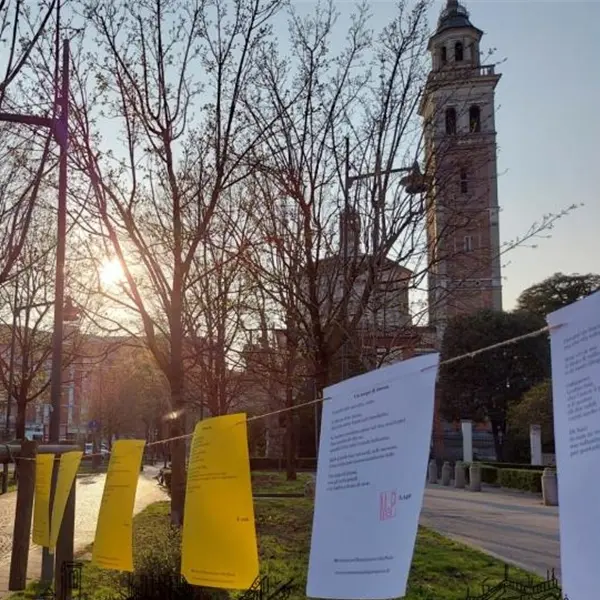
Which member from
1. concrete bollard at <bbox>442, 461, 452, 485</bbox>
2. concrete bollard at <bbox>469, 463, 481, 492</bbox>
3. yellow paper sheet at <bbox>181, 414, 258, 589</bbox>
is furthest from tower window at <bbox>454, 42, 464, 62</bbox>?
concrete bollard at <bbox>442, 461, 452, 485</bbox>

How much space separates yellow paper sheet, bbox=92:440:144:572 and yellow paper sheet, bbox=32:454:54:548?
94.1 inches

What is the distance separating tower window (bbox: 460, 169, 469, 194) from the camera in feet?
36.7

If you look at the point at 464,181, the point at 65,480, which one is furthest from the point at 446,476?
the point at 65,480

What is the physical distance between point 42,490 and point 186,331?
8826mm

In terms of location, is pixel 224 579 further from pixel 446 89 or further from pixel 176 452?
pixel 446 89

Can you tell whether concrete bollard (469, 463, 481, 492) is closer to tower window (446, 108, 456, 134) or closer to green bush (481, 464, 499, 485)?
green bush (481, 464, 499, 485)

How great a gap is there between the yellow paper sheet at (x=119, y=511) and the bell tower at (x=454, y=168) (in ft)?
21.8

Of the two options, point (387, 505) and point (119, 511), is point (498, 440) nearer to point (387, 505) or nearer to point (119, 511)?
point (119, 511)

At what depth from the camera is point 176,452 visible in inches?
411

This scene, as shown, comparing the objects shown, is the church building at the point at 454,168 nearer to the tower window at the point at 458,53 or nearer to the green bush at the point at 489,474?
the tower window at the point at 458,53

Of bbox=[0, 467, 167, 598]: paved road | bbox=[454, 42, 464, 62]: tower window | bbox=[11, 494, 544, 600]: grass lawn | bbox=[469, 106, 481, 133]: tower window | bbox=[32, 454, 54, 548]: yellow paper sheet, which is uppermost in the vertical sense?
bbox=[454, 42, 464, 62]: tower window

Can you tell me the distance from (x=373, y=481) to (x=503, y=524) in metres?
15.8

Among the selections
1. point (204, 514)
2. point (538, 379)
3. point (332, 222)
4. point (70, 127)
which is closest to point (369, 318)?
point (332, 222)

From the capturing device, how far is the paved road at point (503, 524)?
11508 mm
